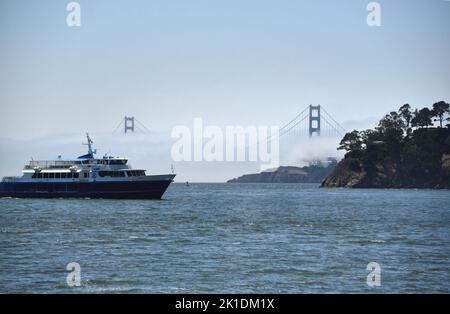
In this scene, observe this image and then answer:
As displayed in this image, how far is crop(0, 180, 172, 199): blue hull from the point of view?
318 ft

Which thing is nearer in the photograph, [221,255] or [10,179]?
[221,255]

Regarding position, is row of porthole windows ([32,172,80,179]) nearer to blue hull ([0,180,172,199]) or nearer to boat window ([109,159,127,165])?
blue hull ([0,180,172,199])

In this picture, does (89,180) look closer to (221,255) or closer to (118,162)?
(118,162)

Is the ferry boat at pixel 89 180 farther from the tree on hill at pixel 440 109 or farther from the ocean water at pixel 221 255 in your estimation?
the tree on hill at pixel 440 109

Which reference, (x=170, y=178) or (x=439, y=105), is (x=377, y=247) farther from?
(x=439, y=105)

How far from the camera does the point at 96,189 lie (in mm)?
98375

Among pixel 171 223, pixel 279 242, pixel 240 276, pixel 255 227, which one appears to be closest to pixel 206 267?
pixel 240 276

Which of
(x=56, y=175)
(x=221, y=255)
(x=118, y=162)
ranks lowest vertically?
(x=221, y=255)

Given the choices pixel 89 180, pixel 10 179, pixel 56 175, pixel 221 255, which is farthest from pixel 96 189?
pixel 221 255

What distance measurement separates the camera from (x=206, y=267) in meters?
31.9

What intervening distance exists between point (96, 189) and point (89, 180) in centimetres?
162

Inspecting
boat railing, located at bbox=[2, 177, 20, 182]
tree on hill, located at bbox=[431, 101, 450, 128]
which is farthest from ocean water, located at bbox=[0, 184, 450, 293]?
tree on hill, located at bbox=[431, 101, 450, 128]

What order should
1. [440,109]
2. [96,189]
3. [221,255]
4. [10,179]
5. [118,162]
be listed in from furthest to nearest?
[440,109] < [10,179] < [96,189] < [118,162] < [221,255]

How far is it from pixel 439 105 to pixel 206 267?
17160 centimetres
